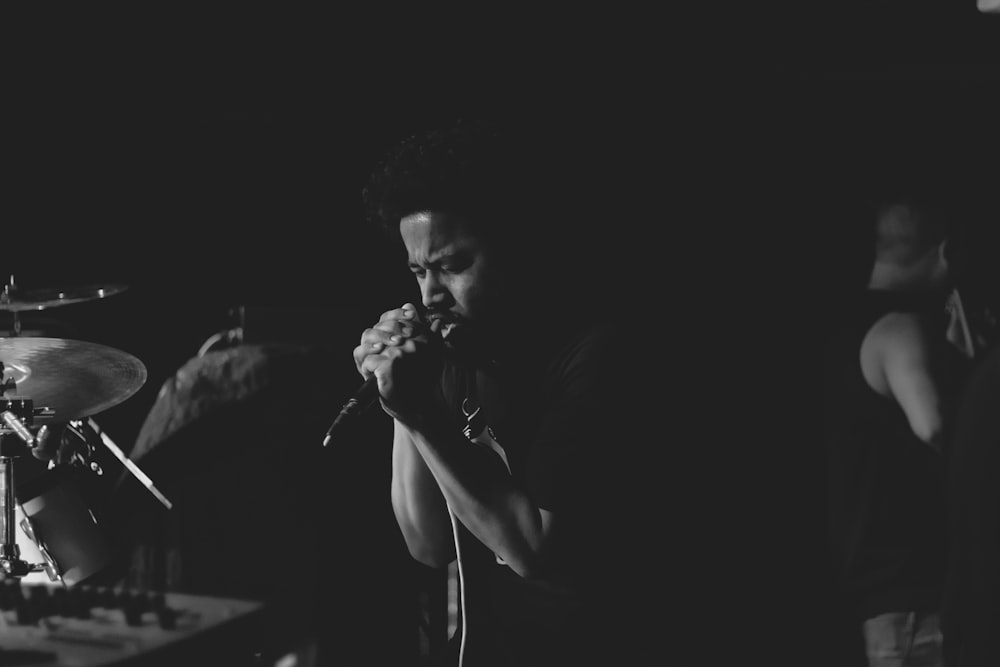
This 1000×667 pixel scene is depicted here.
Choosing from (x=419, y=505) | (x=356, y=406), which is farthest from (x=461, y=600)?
(x=356, y=406)

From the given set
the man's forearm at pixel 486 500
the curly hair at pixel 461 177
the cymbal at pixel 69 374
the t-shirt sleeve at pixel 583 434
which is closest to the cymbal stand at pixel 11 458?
the cymbal at pixel 69 374

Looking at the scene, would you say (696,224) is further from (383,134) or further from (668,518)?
(668,518)

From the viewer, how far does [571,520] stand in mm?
1499

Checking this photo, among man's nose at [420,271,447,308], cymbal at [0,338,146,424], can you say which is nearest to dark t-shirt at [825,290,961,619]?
man's nose at [420,271,447,308]

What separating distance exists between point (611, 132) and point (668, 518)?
4.68 feet

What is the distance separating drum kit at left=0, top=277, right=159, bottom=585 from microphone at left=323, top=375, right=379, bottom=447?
1247 mm

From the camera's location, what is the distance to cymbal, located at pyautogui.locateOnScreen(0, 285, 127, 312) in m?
2.59


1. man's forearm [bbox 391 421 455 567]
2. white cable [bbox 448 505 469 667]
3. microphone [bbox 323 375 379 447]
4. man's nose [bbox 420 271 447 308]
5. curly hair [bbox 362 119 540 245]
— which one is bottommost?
white cable [bbox 448 505 469 667]

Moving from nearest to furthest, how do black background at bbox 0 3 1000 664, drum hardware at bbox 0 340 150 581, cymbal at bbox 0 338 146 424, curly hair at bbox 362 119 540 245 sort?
curly hair at bbox 362 119 540 245 < drum hardware at bbox 0 340 150 581 < cymbal at bbox 0 338 146 424 < black background at bbox 0 3 1000 664

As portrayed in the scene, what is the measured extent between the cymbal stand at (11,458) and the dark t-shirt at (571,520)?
4.06 feet

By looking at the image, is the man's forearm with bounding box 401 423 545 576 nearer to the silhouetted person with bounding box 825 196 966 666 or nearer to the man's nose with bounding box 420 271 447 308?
the man's nose with bounding box 420 271 447 308

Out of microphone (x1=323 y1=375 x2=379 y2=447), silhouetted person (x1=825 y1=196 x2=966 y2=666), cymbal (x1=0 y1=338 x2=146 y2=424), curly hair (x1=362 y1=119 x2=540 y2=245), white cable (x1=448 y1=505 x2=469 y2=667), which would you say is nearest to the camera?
microphone (x1=323 y1=375 x2=379 y2=447)

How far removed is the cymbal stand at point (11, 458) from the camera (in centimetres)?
227

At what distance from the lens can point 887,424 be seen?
2.00 m
